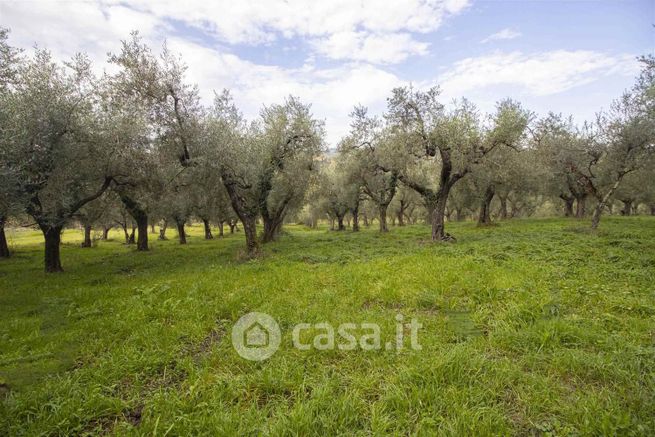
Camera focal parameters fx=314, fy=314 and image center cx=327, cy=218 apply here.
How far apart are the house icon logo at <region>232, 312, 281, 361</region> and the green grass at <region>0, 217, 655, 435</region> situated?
250 millimetres

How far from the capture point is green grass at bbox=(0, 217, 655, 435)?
4699 millimetres

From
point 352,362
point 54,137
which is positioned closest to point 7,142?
point 54,137

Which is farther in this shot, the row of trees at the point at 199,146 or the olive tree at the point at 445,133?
the olive tree at the point at 445,133

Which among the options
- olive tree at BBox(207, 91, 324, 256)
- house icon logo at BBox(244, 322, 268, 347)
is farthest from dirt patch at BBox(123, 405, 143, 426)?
olive tree at BBox(207, 91, 324, 256)

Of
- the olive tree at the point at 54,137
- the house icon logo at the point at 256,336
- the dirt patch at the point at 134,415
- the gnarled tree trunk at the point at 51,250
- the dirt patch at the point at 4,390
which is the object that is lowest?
the dirt patch at the point at 134,415

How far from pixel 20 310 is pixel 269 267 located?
363 inches

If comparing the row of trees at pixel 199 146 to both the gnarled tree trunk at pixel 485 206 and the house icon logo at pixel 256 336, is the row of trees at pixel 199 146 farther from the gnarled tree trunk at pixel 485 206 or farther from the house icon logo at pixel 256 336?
the house icon logo at pixel 256 336

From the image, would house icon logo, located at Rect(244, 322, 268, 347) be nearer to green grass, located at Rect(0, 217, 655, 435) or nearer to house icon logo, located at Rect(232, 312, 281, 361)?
house icon logo, located at Rect(232, 312, 281, 361)

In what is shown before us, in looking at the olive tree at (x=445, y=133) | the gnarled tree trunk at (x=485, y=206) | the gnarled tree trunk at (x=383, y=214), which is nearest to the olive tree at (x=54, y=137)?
the olive tree at (x=445, y=133)

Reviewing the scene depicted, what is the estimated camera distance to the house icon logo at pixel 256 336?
22.3 feet

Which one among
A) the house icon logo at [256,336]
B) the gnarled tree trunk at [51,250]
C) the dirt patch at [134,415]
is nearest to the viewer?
the dirt patch at [134,415]

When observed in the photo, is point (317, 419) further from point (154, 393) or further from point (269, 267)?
point (269, 267)

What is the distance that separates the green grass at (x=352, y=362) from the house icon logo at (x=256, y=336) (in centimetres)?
25

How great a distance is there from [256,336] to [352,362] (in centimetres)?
261
